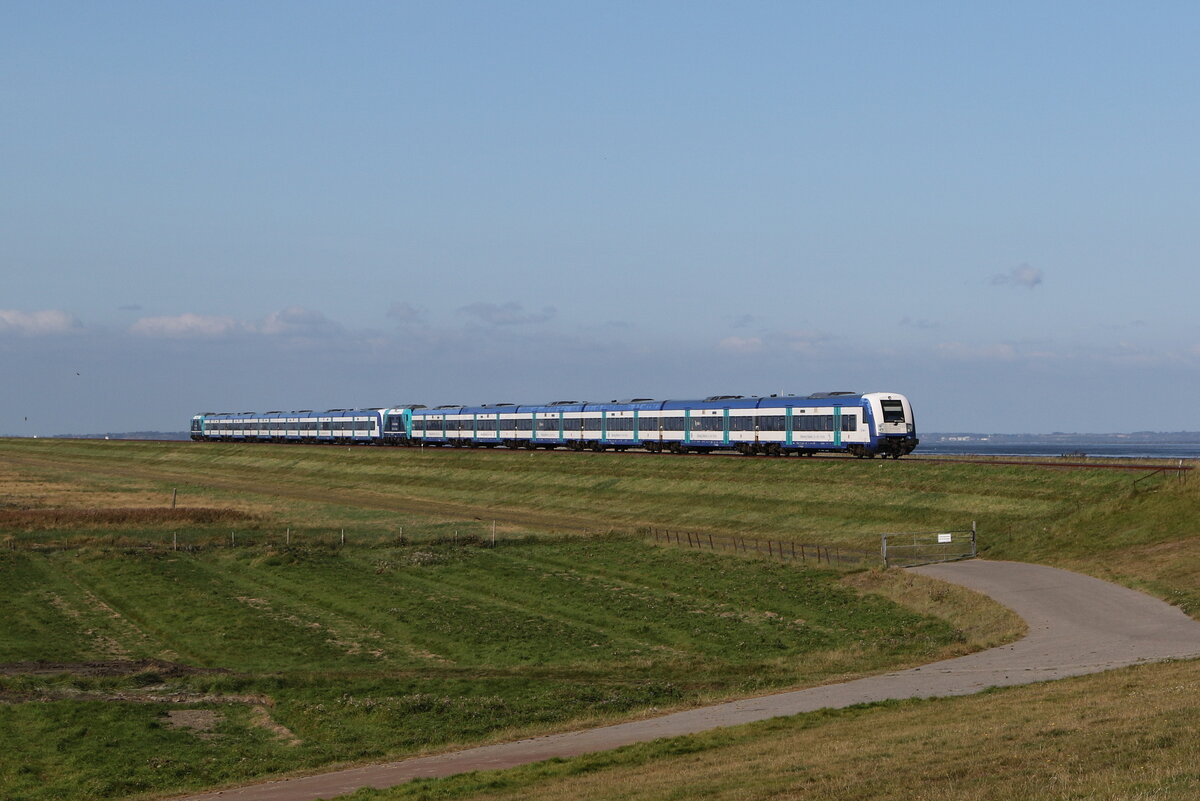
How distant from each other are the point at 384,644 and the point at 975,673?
1889 cm

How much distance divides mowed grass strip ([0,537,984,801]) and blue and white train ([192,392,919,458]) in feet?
73.8

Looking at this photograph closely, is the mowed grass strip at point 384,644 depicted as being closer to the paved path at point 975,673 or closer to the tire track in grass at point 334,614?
the tire track in grass at point 334,614

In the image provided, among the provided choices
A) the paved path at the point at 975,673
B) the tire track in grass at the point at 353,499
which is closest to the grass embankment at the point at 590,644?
the tire track in grass at the point at 353,499

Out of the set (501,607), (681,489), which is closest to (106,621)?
(501,607)

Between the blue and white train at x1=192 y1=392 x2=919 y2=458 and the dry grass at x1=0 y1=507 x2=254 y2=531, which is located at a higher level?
the blue and white train at x1=192 y1=392 x2=919 y2=458

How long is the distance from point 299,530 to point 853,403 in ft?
113

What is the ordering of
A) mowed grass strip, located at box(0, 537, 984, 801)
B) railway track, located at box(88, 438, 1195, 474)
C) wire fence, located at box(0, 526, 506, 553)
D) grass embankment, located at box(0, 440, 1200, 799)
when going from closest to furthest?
grass embankment, located at box(0, 440, 1200, 799) → mowed grass strip, located at box(0, 537, 984, 801) → wire fence, located at box(0, 526, 506, 553) → railway track, located at box(88, 438, 1195, 474)

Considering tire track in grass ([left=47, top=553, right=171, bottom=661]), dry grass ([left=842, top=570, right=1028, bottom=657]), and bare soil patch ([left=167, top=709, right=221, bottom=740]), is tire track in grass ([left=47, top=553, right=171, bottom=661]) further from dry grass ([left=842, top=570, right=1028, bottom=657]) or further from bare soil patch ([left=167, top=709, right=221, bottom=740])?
dry grass ([left=842, top=570, right=1028, bottom=657])

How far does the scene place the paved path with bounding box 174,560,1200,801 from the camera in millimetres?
24953

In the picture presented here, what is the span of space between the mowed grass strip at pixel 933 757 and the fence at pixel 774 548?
2695 centimetres

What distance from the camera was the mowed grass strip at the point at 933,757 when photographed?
53.5ft

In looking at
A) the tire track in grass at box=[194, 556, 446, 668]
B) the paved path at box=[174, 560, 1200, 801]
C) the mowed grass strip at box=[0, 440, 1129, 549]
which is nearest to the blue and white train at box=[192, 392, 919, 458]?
the mowed grass strip at box=[0, 440, 1129, 549]

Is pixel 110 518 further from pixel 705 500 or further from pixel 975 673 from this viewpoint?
pixel 975 673

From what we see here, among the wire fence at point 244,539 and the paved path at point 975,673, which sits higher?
the wire fence at point 244,539
